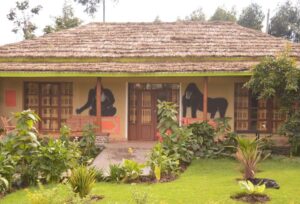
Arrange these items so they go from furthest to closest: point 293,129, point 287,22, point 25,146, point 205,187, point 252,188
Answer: point 287,22 → point 293,129 → point 25,146 → point 205,187 → point 252,188

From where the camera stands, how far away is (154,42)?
16.4m

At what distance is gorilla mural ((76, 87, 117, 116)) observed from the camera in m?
15.3

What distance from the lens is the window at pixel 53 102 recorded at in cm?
1542

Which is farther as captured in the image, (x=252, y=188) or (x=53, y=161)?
(x=53, y=161)

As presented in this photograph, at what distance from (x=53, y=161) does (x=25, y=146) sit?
2.25 feet

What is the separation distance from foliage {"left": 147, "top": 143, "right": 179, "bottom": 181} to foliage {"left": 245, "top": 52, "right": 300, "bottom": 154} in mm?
3752

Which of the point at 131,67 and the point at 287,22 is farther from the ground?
the point at 287,22

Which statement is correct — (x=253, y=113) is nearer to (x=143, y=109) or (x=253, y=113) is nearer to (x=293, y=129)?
(x=293, y=129)

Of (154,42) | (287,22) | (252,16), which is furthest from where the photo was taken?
(252,16)

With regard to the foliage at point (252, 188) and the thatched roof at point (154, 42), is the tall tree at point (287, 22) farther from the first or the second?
the foliage at point (252, 188)

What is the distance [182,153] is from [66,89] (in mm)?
6002

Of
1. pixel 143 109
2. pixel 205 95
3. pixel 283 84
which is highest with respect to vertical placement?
pixel 283 84

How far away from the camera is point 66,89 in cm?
1546

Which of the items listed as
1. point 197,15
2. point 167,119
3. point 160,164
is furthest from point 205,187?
point 197,15
